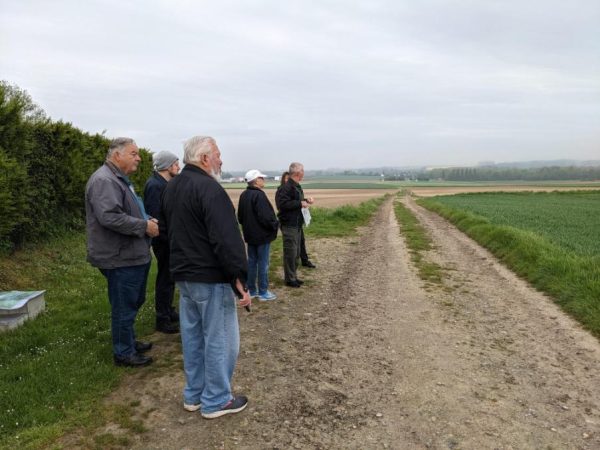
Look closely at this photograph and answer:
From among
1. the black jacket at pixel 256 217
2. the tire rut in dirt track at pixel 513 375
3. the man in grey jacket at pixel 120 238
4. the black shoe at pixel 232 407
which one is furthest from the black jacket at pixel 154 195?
the tire rut in dirt track at pixel 513 375

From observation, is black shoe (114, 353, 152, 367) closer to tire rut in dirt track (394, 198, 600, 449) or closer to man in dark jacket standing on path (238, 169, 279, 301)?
man in dark jacket standing on path (238, 169, 279, 301)

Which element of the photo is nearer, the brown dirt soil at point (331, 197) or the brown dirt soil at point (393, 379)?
the brown dirt soil at point (393, 379)

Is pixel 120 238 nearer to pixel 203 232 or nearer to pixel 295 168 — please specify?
pixel 203 232

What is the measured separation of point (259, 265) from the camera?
7305 mm

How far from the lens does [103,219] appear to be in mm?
4176

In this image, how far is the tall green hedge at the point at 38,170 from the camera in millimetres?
7508

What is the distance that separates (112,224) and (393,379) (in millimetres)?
3274

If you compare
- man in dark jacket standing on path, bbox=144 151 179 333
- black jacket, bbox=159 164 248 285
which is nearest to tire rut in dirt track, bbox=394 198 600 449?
black jacket, bbox=159 164 248 285

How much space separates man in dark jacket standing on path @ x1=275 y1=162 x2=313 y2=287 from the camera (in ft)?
26.2

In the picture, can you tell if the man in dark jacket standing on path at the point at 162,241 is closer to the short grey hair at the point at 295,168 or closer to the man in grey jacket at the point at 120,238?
the man in grey jacket at the point at 120,238

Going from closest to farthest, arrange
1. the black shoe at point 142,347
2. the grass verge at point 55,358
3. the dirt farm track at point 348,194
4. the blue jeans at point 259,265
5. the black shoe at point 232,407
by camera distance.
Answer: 1. the grass verge at point 55,358
2. the black shoe at point 232,407
3. the black shoe at point 142,347
4. the blue jeans at point 259,265
5. the dirt farm track at point 348,194

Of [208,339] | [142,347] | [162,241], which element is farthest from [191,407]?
[162,241]

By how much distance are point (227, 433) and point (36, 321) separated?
3.81m

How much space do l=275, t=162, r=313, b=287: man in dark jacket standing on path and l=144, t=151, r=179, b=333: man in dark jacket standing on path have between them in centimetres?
269
